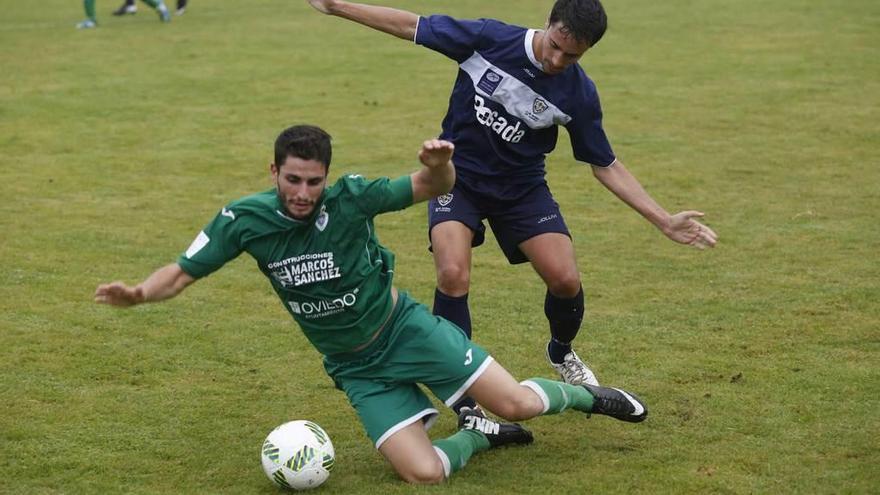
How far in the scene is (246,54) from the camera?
21875mm

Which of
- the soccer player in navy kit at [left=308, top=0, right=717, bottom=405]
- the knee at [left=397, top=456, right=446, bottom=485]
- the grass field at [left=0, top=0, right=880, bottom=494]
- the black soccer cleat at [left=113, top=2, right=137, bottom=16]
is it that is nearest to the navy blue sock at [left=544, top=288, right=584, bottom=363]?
the soccer player in navy kit at [left=308, top=0, right=717, bottom=405]

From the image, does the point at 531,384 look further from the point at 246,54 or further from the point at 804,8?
the point at 804,8

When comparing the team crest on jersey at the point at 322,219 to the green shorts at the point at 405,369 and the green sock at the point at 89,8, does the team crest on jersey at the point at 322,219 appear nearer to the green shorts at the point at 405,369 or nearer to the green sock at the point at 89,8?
the green shorts at the point at 405,369

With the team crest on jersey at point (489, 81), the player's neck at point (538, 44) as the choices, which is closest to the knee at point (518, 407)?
the team crest on jersey at point (489, 81)

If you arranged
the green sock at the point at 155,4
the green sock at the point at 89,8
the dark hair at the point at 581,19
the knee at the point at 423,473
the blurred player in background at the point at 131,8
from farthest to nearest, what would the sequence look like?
1. the blurred player in background at the point at 131,8
2. the green sock at the point at 155,4
3. the green sock at the point at 89,8
4. the dark hair at the point at 581,19
5. the knee at the point at 423,473

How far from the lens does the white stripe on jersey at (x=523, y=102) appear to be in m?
7.59

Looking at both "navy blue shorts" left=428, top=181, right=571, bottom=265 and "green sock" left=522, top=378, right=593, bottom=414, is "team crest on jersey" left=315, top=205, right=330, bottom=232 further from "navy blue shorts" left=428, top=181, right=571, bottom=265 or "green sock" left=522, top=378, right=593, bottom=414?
"green sock" left=522, top=378, right=593, bottom=414

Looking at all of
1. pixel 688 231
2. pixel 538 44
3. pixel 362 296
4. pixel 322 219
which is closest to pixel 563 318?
pixel 688 231

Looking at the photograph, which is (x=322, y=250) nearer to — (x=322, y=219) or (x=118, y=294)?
(x=322, y=219)

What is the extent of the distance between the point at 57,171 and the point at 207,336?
245 inches

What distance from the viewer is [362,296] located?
658 centimetres

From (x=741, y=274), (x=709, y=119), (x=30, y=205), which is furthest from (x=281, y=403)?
(x=709, y=119)

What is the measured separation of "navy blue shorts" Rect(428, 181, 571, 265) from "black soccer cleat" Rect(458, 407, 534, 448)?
3.85 feet

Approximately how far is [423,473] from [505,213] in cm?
198
